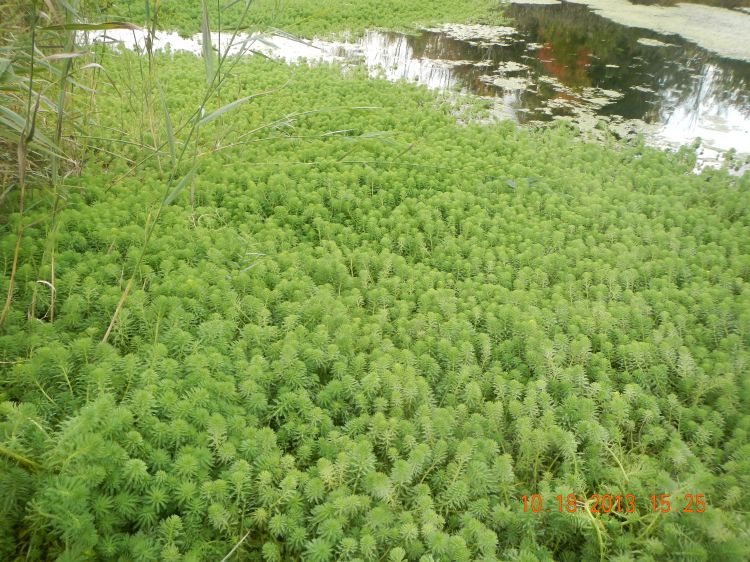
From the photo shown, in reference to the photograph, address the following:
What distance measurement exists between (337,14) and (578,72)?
465cm

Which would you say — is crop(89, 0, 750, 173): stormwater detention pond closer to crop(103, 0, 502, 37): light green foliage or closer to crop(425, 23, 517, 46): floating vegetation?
crop(425, 23, 517, 46): floating vegetation

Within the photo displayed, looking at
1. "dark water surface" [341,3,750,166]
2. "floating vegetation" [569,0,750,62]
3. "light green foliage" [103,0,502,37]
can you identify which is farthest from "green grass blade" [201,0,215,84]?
"floating vegetation" [569,0,750,62]

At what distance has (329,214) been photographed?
12.6ft

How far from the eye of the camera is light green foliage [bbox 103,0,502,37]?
8.72m

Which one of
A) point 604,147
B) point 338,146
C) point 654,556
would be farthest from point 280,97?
point 654,556

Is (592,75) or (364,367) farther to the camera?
(592,75)

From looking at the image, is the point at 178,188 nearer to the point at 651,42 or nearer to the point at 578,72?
the point at 578,72

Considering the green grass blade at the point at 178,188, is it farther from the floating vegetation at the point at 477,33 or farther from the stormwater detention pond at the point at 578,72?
the floating vegetation at the point at 477,33

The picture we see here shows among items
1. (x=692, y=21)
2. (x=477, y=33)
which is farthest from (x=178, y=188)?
(x=692, y=21)

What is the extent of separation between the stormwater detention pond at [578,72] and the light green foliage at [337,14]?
1.56 feet

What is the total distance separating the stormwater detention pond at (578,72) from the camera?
21.1ft

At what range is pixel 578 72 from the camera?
323 inches

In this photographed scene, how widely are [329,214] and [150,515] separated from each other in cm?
246
